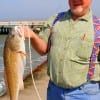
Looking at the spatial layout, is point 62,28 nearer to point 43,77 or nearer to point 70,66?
point 70,66

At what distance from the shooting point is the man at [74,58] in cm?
454

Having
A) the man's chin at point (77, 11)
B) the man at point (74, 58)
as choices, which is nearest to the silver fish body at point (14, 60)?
the man at point (74, 58)

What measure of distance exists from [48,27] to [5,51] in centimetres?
82

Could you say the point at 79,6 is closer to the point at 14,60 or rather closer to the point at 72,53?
the point at 72,53

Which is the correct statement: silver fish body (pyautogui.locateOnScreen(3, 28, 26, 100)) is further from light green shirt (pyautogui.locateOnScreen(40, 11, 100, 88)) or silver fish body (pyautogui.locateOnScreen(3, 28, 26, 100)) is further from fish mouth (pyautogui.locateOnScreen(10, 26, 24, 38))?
light green shirt (pyautogui.locateOnScreen(40, 11, 100, 88))

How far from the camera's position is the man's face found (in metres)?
4.59

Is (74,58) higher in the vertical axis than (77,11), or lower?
lower

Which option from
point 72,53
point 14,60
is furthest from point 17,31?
point 72,53

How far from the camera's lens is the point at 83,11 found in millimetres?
4633

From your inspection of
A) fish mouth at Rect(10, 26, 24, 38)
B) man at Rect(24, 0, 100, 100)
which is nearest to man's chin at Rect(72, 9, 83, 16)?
man at Rect(24, 0, 100, 100)

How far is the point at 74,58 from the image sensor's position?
456 centimetres

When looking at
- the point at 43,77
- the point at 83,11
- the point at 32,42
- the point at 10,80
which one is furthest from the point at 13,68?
the point at 43,77

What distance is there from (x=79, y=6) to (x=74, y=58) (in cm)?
58

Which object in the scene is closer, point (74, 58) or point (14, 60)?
point (14, 60)
